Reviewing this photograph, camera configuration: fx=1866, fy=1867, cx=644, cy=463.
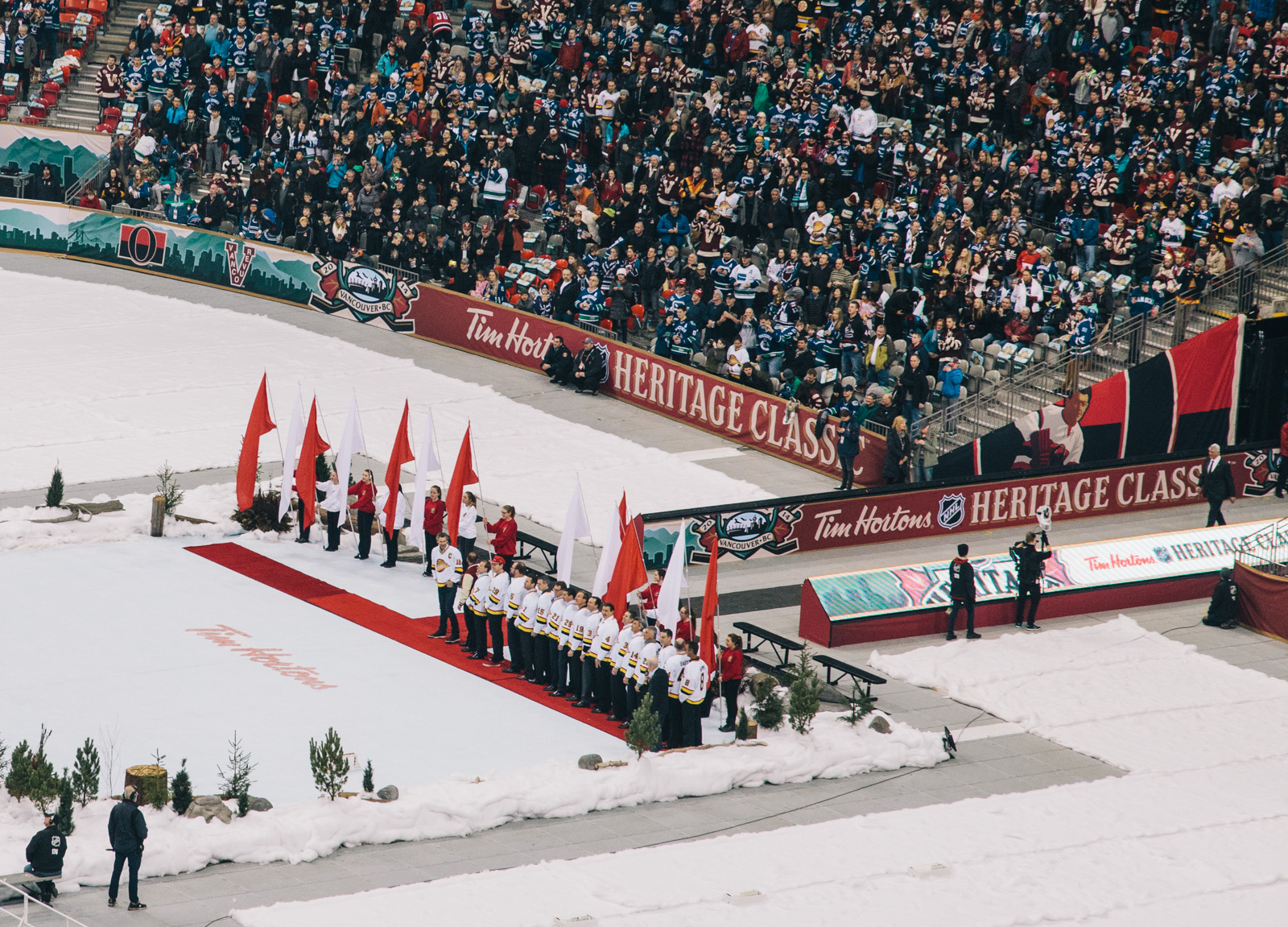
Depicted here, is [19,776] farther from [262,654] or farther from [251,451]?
[251,451]

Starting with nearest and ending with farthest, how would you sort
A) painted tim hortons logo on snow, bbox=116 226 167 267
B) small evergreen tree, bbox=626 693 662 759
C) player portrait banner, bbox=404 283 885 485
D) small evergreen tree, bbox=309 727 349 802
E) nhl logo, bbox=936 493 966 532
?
small evergreen tree, bbox=309 727 349 802
small evergreen tree, bbox=626 693 662 759
nhl logo, bbox=936 493 966 532
player portrait banner, bbox=404 283 885 485
painted tim hortons logo on snow, bbox=116 226 167 267

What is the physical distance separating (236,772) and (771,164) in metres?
21.9

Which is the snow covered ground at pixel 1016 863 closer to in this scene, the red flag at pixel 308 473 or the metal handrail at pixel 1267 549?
the metal handrail at pixel 1267 549

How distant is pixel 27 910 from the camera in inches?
656

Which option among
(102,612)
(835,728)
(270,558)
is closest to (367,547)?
(270,558)

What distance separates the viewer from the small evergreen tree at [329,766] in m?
19.7

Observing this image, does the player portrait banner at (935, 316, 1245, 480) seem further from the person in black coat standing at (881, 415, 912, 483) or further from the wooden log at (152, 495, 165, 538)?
the wooden log at (152, 495, 165, 538)

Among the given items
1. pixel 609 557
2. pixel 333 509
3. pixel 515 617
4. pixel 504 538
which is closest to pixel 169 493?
pixel 333 509

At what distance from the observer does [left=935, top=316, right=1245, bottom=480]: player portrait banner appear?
32219mm

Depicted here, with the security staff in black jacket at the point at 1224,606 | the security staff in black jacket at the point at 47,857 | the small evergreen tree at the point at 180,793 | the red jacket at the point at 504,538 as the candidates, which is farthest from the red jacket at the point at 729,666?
the security staff in black jacket at the point at 47,857

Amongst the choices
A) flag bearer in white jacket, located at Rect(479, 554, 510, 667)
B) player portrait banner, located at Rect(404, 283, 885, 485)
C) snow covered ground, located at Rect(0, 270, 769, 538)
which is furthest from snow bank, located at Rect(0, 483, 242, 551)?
player portrait banner, located at Rect(404, 283, 885, 485)

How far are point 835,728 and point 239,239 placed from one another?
25.2 metres

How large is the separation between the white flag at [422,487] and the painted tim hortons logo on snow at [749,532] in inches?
165

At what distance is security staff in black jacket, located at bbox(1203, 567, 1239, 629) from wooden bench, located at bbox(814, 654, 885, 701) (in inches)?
238
